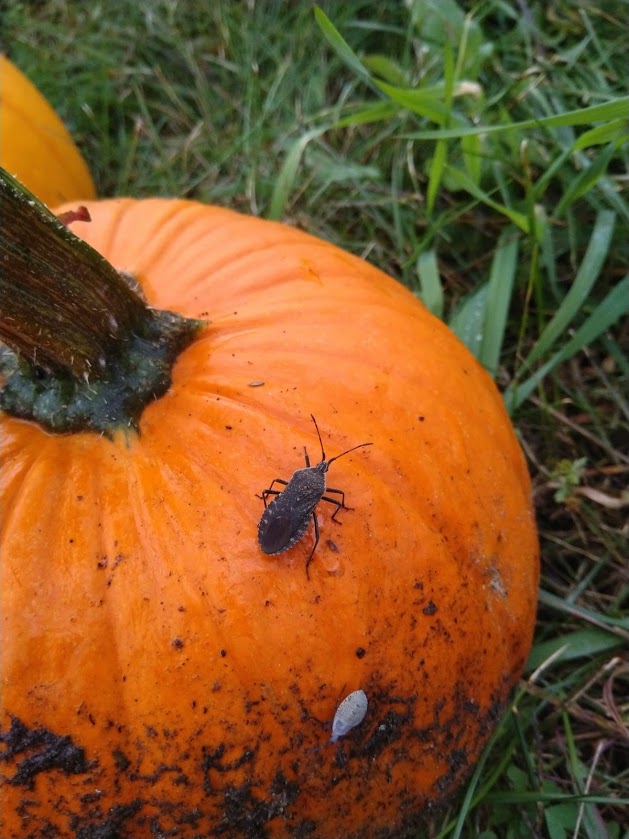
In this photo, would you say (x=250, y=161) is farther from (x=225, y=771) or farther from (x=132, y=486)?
(x=225, y=771)

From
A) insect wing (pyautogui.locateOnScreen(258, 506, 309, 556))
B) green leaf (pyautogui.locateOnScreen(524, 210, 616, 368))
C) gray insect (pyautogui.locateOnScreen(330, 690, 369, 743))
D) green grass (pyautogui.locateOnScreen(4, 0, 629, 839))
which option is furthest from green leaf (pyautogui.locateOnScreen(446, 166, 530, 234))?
gray insect (pyautogui.locateOnScreen(330, 690, 369, 743))

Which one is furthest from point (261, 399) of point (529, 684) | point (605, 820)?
point (605, 820)

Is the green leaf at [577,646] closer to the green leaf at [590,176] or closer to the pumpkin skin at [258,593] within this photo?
the pumpkin skin at [258,593]

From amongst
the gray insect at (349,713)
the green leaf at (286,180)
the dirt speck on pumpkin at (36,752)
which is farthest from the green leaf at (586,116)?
the dirt speck on pumpkin at (36,752)

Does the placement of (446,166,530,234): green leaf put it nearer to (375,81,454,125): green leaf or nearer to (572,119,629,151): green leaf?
(375,81,454,125): green leaf

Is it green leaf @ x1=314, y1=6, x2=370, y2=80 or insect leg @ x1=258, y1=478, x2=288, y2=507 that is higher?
green leaf @ x1=314, y1=6, x2=370, y2=80

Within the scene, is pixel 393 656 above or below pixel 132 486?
below

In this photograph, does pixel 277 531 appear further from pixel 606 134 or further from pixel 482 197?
pixel 606 134
